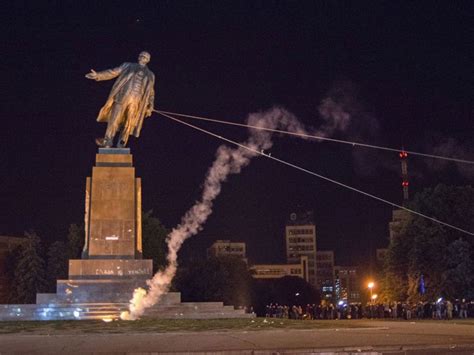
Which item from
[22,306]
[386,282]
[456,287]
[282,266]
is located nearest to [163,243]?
[386,282]

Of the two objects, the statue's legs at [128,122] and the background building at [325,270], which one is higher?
the statue's legs at [128,122]

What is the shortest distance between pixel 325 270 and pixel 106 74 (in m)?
156

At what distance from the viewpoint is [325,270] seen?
176 meters

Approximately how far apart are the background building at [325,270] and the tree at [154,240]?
123 m

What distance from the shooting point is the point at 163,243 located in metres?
53.9

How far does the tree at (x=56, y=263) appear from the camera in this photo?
59.1 metres

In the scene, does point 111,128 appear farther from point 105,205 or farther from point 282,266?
point 282,266

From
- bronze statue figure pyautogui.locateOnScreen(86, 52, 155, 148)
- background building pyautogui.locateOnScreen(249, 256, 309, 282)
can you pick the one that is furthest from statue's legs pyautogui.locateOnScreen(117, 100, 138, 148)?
background building pyautogui.locateOnScreen(249, 256, 309, 282)

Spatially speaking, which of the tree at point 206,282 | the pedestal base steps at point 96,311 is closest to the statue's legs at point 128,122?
the pedestal base steps at point 96,311

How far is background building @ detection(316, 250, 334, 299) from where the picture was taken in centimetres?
17338

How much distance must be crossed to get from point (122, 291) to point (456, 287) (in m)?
29.5

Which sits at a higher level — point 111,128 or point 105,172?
point 111,128

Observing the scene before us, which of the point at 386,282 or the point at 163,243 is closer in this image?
the point at 386,282

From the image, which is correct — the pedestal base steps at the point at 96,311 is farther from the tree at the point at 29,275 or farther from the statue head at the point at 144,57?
the tree at the point at 29,275
